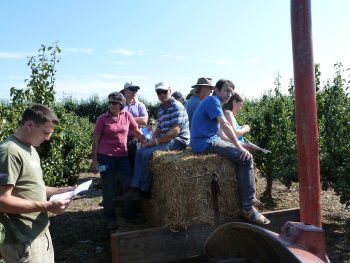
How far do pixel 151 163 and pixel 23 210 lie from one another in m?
2.27

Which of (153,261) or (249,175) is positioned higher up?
(249,175)

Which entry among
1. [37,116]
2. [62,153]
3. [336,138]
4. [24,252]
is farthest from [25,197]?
[62,153]

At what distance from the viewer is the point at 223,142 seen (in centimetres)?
460

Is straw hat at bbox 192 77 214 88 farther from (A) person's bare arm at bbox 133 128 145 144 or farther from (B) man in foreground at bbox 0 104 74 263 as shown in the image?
(B) man in foreground at bbox 0 104 74 263

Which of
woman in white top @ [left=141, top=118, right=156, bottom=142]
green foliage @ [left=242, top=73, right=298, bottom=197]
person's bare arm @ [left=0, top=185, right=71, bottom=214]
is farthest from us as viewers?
green foliage @ [left=242, top=73, right=298, bottom=197]

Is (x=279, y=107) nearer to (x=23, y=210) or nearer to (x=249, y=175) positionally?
(x=249, y=175)

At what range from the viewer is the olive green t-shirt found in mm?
2652

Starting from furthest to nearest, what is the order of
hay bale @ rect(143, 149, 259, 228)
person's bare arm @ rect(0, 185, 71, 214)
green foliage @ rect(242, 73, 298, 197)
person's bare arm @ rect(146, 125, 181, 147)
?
green foliage @ rect(242, 73, 298, 197) → person's bare arm @ rect(146, 125, 181, 147) → hay bale @ rect(143, 149, 259, 228) → person's bare arm @ rect(0, 185, 71, 214)

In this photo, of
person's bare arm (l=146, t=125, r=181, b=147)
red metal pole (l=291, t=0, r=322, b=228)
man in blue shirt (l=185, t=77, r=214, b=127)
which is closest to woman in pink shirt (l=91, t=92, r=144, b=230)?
person's bare arm (l=146, t=125, r=181, b=147)

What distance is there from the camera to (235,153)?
14.4 ft

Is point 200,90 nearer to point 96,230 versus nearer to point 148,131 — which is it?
point 148,131

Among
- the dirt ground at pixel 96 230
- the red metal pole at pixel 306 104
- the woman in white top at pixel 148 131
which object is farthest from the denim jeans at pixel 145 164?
the red metal pole at pixel 306 104

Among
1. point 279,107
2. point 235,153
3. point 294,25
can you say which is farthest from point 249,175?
point 279,107

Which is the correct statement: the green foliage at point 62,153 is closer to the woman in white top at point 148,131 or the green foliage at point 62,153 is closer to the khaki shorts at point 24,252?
the woman in white top at point 148,131
